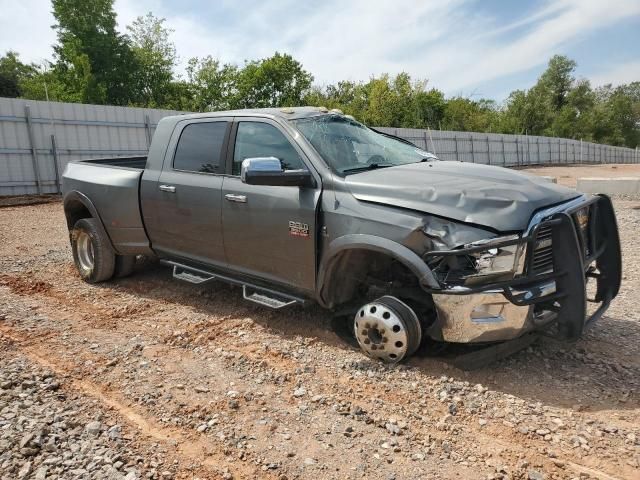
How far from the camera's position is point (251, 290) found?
4473 millimetres

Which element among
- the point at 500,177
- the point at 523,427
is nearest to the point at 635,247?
the point at 500,177

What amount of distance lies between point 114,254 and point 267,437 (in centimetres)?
361

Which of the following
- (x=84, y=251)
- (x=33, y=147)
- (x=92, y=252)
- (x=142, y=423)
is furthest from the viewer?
(x=33, y=147)

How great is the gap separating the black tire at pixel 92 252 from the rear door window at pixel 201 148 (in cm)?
143

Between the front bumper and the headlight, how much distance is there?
4cm

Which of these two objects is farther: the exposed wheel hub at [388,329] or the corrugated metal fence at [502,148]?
the corrugated metal fence at [502,148]

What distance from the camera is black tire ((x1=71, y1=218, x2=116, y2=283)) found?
5.47m

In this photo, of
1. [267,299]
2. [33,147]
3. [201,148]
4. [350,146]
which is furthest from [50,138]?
[350,146]

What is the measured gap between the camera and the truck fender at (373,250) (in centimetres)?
312

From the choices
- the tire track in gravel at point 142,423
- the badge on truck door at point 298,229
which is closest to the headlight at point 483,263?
the badge on truck door at point 298,229

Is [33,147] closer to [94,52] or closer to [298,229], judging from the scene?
[298,229]

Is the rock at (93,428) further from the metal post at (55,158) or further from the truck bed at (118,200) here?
the metal post at (55,158)

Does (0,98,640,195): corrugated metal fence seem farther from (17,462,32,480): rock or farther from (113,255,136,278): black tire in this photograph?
(17,462,32,480): rock

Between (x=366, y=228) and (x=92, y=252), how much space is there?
3.71m
